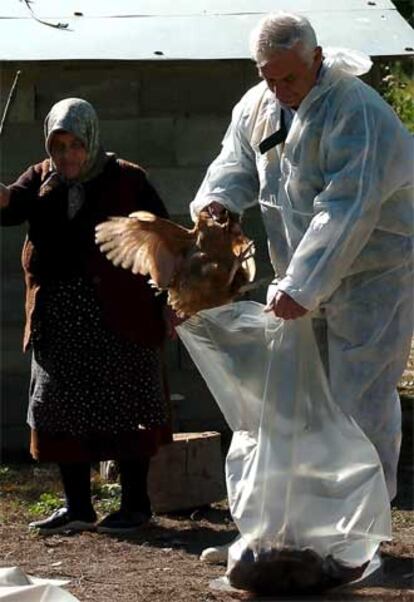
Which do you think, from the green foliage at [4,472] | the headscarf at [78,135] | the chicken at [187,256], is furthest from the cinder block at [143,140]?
the chicken at [187,256]

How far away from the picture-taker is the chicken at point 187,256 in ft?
16.7

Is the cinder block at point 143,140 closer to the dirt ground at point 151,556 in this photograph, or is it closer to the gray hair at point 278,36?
the dirt ground at point 151,556

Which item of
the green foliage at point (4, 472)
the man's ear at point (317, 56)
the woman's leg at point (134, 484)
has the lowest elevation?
the green foliage at point (4, 472)

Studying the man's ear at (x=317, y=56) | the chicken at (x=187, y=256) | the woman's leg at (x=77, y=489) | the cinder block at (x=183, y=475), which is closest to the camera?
the man's ear at (x=317, y=56)

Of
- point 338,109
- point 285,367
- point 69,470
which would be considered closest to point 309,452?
point 285,367

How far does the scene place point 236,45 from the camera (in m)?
7.61

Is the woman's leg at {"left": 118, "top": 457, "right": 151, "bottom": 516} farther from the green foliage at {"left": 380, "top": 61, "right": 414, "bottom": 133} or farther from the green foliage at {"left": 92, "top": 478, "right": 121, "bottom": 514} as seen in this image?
the green foliage at {"left": 380, "top": 61, "right": 414, "bottom": 133}

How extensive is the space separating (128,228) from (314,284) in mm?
696

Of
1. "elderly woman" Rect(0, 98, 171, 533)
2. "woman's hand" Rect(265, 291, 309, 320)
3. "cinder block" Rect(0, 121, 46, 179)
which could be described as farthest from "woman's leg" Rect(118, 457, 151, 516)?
"cinder block" Rect(0, 121, 46, 179)

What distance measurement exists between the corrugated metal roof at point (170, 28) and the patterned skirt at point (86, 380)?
1.71m

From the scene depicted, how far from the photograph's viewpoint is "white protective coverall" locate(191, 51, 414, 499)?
4844 mm

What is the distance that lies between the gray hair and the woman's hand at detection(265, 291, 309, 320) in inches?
28.6

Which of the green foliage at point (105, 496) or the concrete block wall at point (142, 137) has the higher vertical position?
the concrete block wall at point (142, 137)

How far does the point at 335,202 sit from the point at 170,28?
3.17 meters
